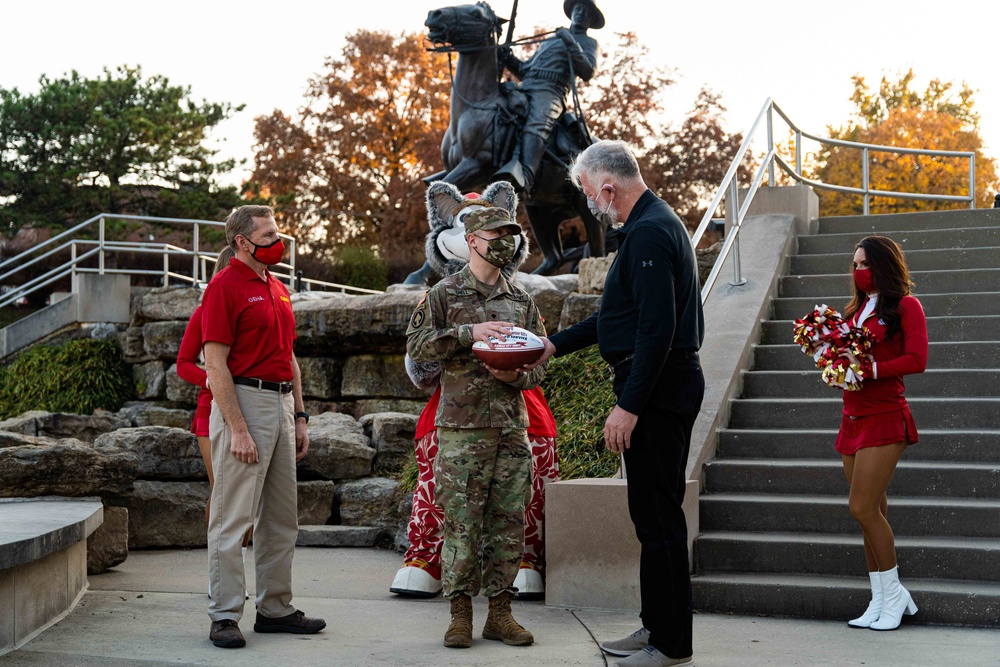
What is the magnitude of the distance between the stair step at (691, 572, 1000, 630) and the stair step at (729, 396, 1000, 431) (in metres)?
1.34

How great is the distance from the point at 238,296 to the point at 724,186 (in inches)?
160

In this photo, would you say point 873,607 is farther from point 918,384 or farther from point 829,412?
point 918,384

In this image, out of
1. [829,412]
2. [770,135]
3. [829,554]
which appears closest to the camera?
[829,554]

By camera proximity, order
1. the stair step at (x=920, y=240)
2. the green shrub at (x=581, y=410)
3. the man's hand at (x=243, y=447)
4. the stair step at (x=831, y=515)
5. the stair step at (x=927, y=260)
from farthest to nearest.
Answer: the stair step at (x=920, y=240) → the stair step at (x=927, y=260) → the green shrub at (x=581, y=410) → the stair step at (x=831, y=515) → the man's hand at (x=243, y=447)

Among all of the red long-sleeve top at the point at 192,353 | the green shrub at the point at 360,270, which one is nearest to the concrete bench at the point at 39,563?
the red long-sleeve top at the point at 192,353

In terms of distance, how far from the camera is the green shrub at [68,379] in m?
13.8

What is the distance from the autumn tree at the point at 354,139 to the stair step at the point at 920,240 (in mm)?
24618

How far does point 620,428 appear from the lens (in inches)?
153

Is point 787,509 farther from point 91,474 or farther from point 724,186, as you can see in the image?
point 91,474

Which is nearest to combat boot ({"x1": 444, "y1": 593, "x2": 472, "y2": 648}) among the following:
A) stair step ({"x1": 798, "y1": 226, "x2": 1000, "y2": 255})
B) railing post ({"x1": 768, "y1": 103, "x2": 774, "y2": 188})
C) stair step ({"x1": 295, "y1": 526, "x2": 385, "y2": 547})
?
stair step ({"x1": 295, "y1": 526, "x2": 385, "y2": 547})

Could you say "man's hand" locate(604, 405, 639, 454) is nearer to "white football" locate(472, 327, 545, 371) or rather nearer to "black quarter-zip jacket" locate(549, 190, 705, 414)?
"black quarter-zip jacket" locate(549, 190, 705, 414)

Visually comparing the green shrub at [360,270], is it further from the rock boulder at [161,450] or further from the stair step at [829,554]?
the stair step at [829,554]

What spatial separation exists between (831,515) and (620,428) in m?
2.18

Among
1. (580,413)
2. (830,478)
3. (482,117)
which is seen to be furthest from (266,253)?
(482,117)
